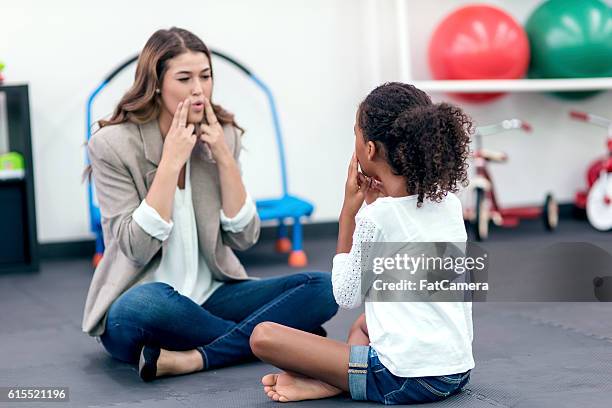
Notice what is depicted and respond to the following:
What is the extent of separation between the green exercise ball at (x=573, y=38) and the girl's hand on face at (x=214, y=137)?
2.52 m

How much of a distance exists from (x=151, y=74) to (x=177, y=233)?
44cm

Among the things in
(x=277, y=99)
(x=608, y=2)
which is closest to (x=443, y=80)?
(x=277, y=99)

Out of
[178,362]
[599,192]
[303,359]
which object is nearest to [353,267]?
[303,359]

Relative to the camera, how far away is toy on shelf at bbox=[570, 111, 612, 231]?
478 centimetres

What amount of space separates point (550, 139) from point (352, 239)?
323cm

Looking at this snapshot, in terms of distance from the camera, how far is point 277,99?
4746mm

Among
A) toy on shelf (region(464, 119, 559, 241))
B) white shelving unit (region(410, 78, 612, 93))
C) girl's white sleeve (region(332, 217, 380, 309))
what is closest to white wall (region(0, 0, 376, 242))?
white shelving unit (region(410, 78, 612, 93))

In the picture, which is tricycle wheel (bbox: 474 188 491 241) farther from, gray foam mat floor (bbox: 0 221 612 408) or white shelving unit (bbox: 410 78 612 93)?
gray foam mat floor (bbox: 0 221 612 408)

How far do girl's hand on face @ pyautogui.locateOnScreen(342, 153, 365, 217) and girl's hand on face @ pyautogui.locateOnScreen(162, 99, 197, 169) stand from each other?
532 mm

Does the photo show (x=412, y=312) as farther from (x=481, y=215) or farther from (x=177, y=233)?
(x=481, y=215)

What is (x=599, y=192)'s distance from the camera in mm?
4840

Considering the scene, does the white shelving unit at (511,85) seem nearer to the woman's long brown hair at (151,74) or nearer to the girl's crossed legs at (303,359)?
the woman's long brown hair at (151,74)

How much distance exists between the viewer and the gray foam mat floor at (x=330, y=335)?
232 centimetres

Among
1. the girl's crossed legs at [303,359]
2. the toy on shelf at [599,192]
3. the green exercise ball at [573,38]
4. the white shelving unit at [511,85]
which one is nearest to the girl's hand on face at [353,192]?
the girl's crossed legs at [303,359]
